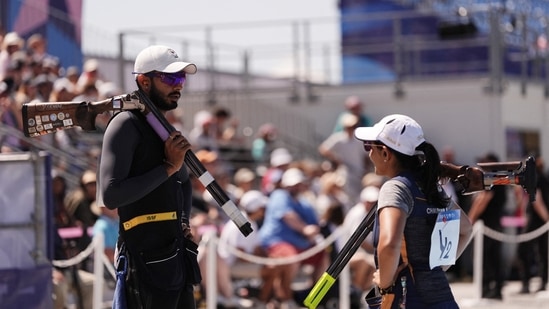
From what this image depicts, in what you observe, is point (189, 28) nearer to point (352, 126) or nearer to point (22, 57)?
point (352, 126)

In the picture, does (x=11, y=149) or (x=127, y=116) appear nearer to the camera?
(x=127, y=116)

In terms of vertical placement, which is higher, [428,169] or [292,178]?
[428,169]

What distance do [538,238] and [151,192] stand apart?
12.0 m

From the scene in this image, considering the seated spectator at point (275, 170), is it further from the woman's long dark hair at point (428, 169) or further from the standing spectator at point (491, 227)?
the woman's long dark hair at point (428, 169)

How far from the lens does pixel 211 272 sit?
13.2 metres

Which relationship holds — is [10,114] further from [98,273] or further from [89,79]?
[98,273]

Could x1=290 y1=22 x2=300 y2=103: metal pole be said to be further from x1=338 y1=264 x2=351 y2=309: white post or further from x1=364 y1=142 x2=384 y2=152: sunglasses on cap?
x1=364 y1=142 x2=384 y2=152: sunglasses on cap

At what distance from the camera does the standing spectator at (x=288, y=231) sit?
14.8 meters

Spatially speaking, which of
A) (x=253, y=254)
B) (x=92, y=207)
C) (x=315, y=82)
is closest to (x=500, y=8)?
(x=315, y=82)

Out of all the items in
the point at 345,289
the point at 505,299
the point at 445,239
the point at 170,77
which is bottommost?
the point at 505,299

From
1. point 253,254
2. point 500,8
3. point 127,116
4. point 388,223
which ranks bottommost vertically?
point 253,254

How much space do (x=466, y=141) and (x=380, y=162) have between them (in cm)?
1440

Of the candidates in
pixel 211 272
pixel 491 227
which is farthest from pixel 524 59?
pixel 211 272

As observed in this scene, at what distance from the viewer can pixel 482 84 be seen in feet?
67.5
